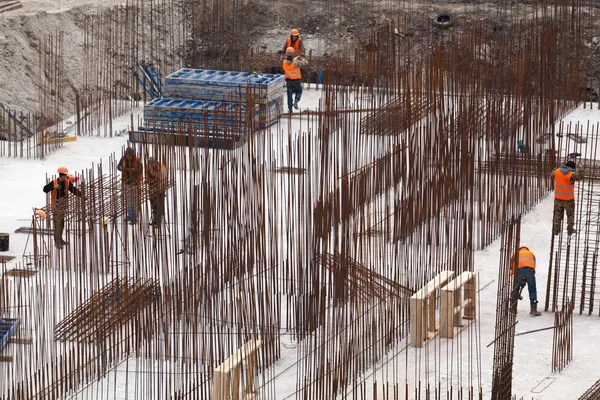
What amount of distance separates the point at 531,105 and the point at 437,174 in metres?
3.95

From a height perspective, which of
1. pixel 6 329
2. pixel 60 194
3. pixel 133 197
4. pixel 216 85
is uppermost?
pixel 216 85

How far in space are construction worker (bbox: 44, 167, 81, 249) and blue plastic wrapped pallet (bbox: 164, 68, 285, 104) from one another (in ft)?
19.8

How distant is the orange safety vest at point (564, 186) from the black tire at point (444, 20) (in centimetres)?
1265

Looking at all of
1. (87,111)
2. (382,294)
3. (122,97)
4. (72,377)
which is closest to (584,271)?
(382,294)

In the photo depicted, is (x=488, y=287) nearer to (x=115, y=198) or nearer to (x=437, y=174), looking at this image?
(x=437, y=174)

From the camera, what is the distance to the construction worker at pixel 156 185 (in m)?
18.1

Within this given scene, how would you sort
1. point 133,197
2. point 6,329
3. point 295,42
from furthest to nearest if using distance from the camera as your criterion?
1. point 295,42
2. point 133,197
3. point 6,329

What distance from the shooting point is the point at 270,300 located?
53.4 ft

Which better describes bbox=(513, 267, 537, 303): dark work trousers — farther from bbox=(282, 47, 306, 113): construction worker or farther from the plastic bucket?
bbox=(282, 47, 306, 113): construction worker

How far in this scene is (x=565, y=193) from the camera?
1961 cm

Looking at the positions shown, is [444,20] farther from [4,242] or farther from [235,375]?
[235,375]

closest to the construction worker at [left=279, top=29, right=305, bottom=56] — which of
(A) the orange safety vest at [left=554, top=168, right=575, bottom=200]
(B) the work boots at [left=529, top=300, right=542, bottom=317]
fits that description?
(A) the orange safety vest at [left=554, top=168, right=575, bottom=200]

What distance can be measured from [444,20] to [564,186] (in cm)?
1291

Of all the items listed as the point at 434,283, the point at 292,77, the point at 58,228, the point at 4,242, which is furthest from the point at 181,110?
the point at 434,283
